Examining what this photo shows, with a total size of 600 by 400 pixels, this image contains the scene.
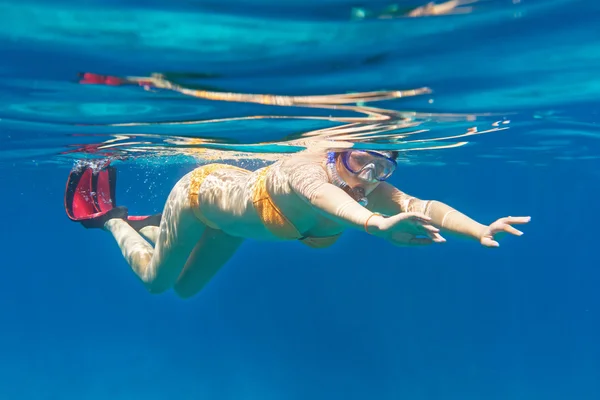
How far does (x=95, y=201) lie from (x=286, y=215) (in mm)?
7474

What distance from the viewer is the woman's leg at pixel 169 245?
314 inches

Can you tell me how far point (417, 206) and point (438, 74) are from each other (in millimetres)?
2574

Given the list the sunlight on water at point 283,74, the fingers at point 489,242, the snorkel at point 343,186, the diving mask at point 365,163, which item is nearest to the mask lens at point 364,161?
the diving mask at point 365,163

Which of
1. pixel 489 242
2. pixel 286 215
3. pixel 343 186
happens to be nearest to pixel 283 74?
pixel 343 186

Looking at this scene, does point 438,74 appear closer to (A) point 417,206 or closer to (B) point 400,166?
(A) point 417,206

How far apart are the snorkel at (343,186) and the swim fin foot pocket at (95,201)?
6264 millimetres

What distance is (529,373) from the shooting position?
31047 mm

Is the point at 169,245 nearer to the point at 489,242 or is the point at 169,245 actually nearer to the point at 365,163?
the point at 365,163

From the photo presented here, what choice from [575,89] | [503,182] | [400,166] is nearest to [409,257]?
[503,182]

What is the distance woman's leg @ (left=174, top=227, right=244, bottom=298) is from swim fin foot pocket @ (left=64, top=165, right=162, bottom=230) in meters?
2.60

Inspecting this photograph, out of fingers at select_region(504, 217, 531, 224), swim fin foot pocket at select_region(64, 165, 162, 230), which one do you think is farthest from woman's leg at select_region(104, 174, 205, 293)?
fingers at select_region(504, 217, 531, 224)

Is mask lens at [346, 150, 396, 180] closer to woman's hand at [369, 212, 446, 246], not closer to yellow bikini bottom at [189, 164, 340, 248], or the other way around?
yellow bikini bottom at [189, 164, 340, 248]

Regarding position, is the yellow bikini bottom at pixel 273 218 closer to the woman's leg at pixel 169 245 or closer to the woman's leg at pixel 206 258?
the woman's leg at pixel 169 245

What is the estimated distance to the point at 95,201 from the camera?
12.1 m
